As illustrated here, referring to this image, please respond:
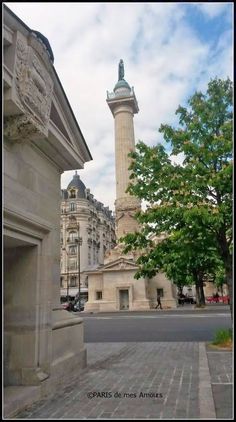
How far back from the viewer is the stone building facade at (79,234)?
7625 centimetres

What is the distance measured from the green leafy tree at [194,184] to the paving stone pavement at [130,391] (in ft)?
A: 12.5

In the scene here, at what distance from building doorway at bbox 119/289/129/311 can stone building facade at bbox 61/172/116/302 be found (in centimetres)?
2221

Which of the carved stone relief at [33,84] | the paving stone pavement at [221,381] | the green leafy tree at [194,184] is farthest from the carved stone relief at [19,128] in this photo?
the green leafy tree at [194,184]

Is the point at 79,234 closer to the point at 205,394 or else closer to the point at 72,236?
the point at 72,236

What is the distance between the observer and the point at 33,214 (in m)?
7.23

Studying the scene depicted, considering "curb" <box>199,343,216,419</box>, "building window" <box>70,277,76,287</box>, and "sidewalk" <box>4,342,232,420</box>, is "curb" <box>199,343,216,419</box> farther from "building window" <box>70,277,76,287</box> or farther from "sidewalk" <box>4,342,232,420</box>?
"building window" <box>70,277,76,287</box>

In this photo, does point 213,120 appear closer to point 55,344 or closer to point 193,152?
point 193,152

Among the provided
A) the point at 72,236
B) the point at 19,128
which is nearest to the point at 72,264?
the point at 72,236

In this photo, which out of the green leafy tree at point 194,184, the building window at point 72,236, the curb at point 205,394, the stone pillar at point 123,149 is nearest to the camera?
the curb at point 205,394

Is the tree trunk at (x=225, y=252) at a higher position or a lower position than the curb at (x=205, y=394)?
higher

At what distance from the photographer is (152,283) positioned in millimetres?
48219

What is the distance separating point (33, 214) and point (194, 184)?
7246mm

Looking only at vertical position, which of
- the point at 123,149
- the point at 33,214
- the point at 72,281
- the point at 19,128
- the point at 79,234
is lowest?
the point at 72,281

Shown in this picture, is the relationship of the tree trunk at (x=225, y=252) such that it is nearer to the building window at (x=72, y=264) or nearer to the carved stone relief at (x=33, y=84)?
the carved stone relief at (x=33, y=84)
